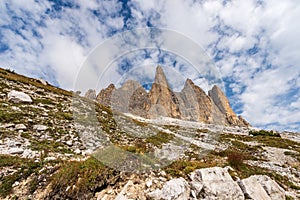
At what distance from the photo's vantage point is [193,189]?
7.22 metres

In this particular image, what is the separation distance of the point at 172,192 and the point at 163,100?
5322 inches

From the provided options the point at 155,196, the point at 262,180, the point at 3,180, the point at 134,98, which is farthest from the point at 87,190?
the point at 134,98

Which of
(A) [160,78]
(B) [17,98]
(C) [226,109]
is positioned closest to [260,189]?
(B) [17,98]

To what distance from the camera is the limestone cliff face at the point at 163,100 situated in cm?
Answer: 13738

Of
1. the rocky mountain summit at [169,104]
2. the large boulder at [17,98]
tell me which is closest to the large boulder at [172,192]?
the large boulder at [17,98]

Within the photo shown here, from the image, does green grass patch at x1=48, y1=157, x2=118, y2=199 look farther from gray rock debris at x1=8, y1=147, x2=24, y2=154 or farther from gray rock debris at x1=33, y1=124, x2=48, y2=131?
gray rock debris at x1=33, y1=124, x2=48, y2=131

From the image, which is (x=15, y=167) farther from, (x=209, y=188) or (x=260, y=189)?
(x=260, y=189)

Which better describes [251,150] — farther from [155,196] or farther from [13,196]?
[13,196]

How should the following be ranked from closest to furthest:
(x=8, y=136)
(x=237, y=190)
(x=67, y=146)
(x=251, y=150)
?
(x=237, y=190) < (x=8, y=136) < (x=67, y=146) < (x=251, y=150)

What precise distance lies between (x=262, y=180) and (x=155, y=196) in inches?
276

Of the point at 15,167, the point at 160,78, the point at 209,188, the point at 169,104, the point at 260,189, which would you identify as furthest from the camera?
the point at 160,78

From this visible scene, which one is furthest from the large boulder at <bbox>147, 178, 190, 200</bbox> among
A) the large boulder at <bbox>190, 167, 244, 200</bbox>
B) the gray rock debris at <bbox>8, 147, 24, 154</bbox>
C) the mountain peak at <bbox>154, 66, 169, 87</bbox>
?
the mountain peak at <bbox>154, 66, 169, 87</bbox>

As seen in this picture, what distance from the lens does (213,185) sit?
7.39m

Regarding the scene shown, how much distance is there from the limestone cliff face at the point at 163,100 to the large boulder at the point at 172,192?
126944 millimetres
